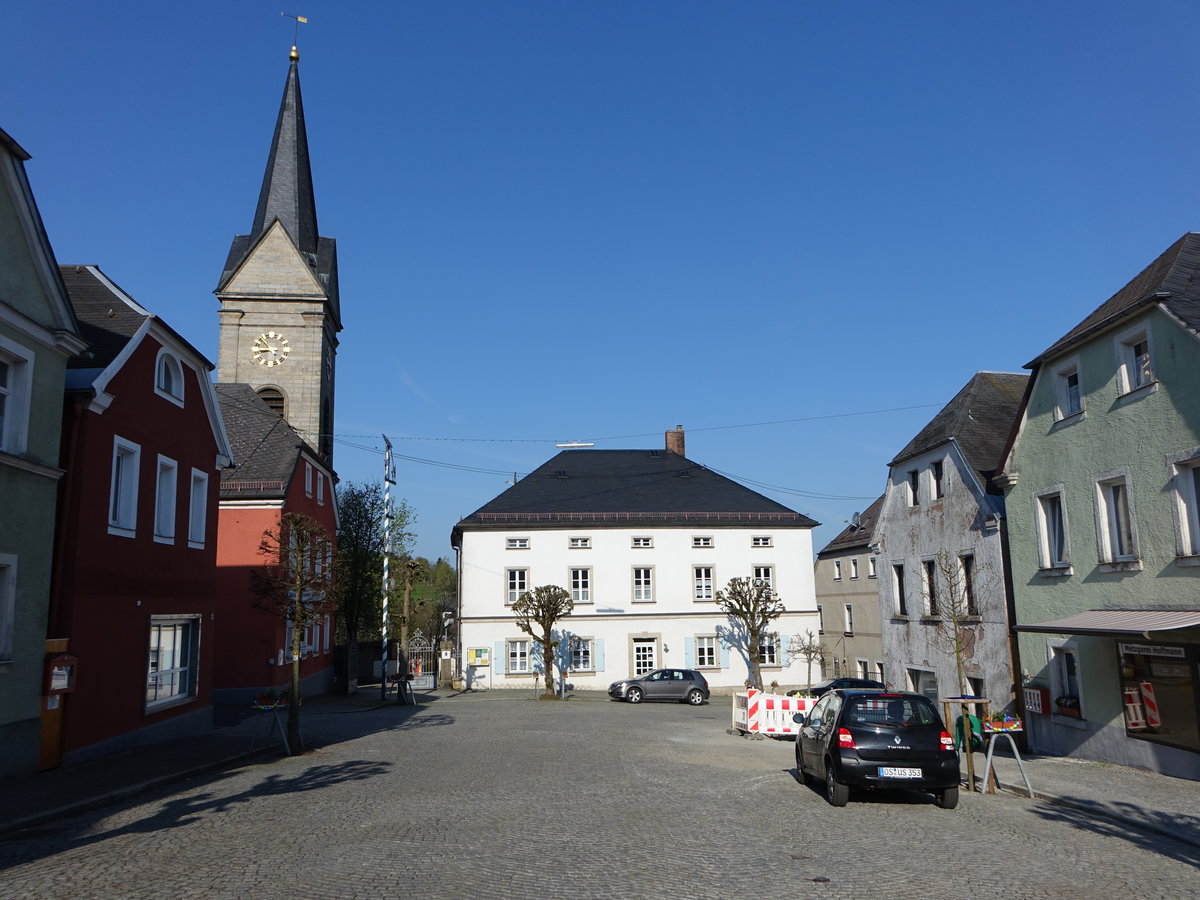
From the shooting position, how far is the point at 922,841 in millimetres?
10117

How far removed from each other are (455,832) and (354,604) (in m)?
40.2

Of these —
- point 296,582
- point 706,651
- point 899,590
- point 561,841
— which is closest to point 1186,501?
point 561,841

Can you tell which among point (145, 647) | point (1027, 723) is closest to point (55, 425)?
point (145, 647)

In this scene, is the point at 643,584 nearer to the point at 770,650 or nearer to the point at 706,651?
the point at 706,651

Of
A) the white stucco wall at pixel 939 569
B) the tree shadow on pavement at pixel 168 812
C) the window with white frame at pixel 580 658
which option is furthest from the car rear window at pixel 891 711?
the window with white frame at pixel 580 658

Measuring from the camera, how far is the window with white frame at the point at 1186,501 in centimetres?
1513

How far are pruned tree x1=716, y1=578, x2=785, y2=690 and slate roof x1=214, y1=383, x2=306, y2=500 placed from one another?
19913mm

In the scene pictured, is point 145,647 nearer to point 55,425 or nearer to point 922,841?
point 55,425

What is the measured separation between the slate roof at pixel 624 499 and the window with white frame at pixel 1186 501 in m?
30.3

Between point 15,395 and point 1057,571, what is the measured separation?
64.1 ft

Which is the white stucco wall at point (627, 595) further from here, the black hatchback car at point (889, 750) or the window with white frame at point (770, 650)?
the black hatchback car at point (889, 750)

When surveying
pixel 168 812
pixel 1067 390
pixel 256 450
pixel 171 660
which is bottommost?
pixel 168 812

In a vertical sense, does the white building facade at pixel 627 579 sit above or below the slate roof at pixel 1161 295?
below

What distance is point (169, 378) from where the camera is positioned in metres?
20.2
